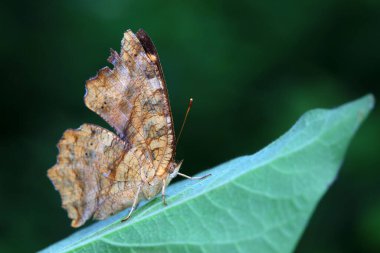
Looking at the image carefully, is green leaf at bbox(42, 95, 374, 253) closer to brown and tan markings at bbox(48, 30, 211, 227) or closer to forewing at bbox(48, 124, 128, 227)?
brown and tan markings at bbox(48, 30, 211, 227)

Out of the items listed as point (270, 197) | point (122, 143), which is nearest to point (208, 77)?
point (122, 143)

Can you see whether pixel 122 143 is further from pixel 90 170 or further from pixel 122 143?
pixel 90 170

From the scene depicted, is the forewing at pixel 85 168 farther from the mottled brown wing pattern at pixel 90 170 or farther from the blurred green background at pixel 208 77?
the blurred green background at pixel 208 77

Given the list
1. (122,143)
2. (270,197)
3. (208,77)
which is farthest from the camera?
(208,77)

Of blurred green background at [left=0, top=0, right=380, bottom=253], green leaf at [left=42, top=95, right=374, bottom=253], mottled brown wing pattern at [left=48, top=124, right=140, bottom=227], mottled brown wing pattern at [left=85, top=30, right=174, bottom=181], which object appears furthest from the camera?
blurred green background at [left=0, top=0, right=380, bottom=253]

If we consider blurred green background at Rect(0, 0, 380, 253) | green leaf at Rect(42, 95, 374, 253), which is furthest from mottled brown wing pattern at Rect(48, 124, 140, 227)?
blurred green background at Rect(0, 0, 380, 253)

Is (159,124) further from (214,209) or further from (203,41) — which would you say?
(203,41)

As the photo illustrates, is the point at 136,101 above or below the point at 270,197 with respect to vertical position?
above

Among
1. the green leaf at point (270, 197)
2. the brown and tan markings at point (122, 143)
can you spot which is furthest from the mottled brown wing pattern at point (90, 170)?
the green leaf at point (270, 197)

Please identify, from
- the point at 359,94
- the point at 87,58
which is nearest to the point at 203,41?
the point at 87,58
